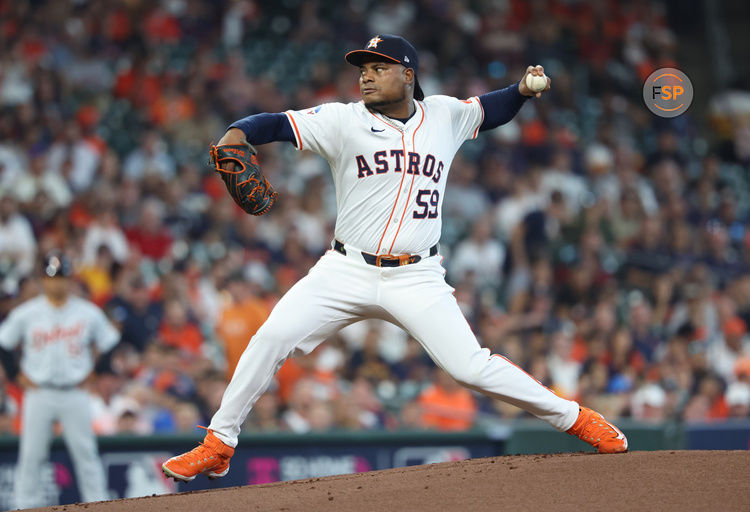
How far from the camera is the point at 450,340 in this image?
14.9ft

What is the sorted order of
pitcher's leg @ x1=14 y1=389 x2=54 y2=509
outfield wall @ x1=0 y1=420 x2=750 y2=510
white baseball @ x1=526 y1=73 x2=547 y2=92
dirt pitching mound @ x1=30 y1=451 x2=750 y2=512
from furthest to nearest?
1. outfield wall @ x1=0 y1=420 x2=750 y2=510
2. pitcher's leg @ x1=14 y1=389 x2=54 y2=509
3. white baseball @ x1=526 y1=73 x2=547 y2=92
4. dirt pitching mound @ x1=30 y1=451 x2=750 y2=512

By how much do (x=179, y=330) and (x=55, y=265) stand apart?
165 centimetres

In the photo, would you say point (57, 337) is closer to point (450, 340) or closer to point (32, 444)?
point (32, 444)

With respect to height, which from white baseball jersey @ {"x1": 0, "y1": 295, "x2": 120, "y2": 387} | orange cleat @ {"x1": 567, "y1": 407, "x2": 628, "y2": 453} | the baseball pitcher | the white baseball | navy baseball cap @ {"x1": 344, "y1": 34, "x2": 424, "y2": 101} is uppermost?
navy baseball cap @ {"x1": 344, "y1": 34, "x2": 424, "y2": 101}

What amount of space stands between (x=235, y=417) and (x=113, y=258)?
16.4ft

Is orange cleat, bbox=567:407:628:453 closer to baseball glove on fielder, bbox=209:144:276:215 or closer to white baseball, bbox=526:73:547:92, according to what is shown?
white baseball, bbox=526:73:547:92

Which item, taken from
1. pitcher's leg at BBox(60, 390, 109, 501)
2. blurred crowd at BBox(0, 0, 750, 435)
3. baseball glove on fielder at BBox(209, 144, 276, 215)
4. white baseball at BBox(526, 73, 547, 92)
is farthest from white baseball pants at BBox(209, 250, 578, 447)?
blurred crowd at BBox(0, 0, 750, 435)

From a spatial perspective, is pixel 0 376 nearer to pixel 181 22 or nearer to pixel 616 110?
pixel 181 22

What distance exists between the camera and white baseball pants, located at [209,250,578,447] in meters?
4.54

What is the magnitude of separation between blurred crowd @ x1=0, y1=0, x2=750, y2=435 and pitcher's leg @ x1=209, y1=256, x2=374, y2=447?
3.46m

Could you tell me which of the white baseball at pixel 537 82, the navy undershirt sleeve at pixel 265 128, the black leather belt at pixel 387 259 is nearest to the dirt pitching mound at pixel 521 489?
the black leather belt at pixel 387 259

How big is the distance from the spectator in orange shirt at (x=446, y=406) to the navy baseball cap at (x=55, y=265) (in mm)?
3286

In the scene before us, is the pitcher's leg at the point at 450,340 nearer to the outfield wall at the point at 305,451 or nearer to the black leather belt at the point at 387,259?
the black leather belt at the point at 387,259

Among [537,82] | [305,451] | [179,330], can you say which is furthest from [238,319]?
[537,82]
